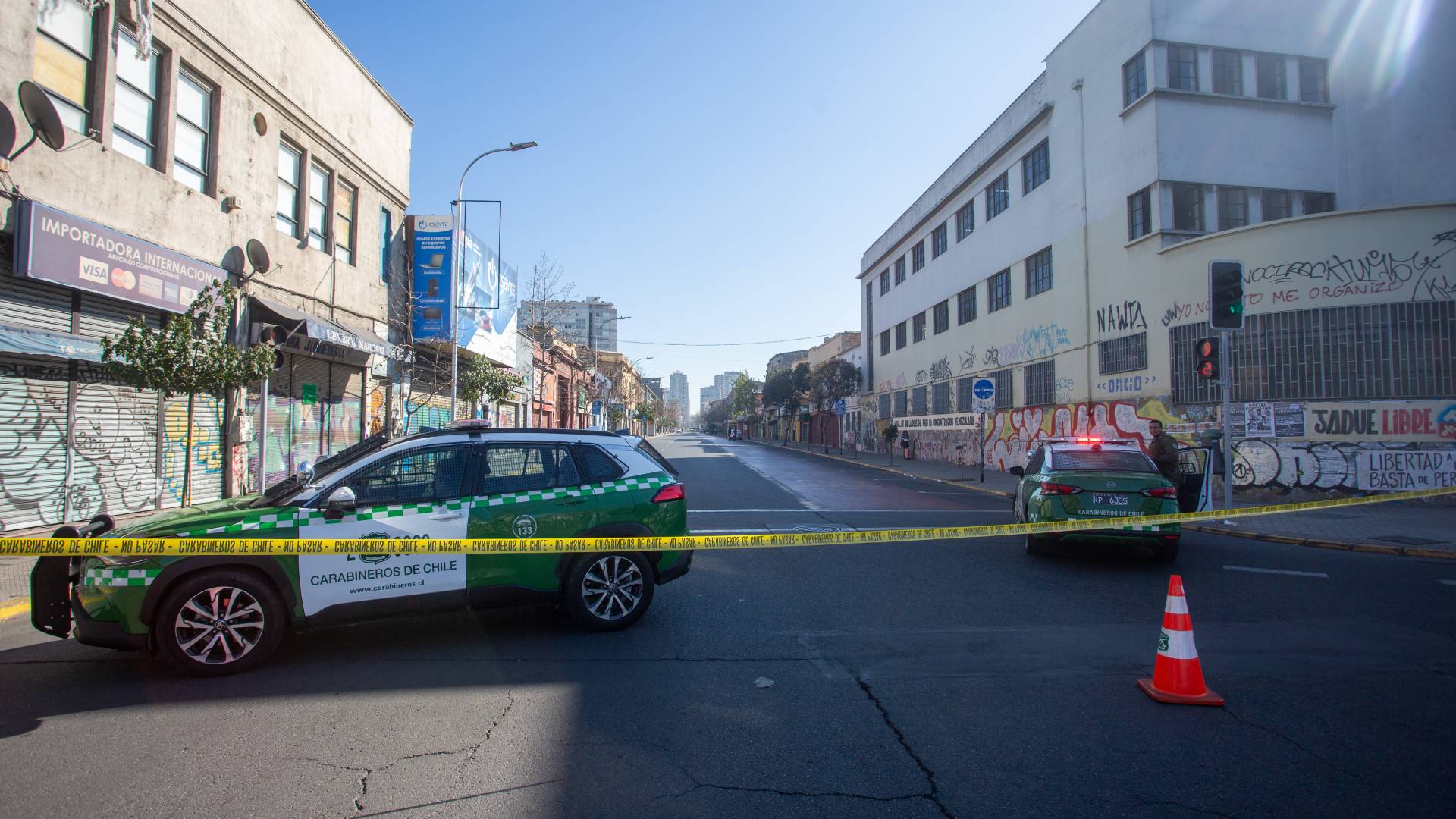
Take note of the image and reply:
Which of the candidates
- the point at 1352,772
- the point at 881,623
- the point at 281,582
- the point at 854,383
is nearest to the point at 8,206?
the point at 281,582

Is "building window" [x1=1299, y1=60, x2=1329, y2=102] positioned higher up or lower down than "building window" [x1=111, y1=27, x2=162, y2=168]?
higher up

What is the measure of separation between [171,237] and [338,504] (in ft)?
34.6

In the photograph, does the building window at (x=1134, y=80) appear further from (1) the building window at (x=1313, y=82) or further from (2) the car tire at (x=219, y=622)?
(2) the car tire at (x=219, y=622)

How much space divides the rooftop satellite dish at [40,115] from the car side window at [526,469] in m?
8.98

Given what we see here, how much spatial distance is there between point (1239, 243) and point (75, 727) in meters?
20.2

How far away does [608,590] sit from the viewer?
599 centimetres

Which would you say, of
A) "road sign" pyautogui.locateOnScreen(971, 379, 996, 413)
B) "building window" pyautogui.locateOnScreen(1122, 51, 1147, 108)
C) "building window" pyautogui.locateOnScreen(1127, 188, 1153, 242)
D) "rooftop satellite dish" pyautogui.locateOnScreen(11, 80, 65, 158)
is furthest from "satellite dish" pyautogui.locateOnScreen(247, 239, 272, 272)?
"building window" pyautogui.locateOnScreen(1122, 51, 1147, 108)

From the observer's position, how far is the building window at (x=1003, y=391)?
26.5 metres

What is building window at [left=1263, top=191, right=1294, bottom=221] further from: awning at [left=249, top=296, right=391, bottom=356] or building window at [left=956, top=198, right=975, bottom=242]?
awning at [left=249, top=296, right=391, bottom=356]

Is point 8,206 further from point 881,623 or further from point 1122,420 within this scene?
point 1122,420

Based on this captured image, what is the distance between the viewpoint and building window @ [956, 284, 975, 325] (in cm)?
3027

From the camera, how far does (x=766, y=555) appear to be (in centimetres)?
955

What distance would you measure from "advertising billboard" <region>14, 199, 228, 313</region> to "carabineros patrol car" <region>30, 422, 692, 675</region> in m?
6.88

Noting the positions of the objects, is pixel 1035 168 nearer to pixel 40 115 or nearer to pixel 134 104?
pixel 134 104
